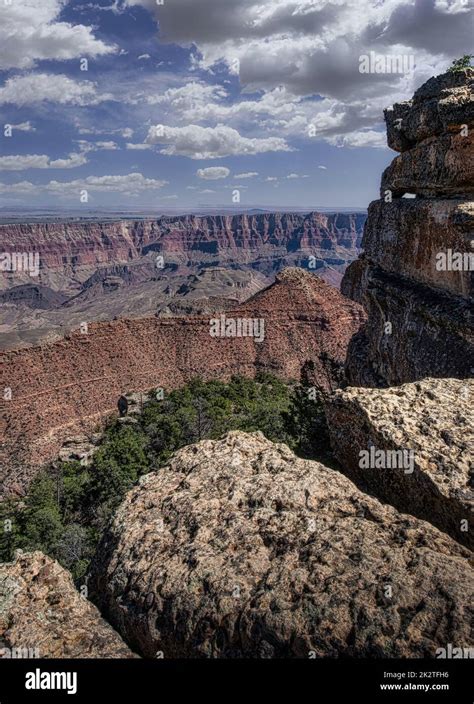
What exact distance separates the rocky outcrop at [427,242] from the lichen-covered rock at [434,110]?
3 cm

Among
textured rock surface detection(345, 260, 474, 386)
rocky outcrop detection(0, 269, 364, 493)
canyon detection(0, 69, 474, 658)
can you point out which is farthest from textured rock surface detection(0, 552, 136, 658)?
rocky outcrop detection(0, 269, 364, 493)

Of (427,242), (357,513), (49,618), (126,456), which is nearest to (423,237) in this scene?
(427,242)

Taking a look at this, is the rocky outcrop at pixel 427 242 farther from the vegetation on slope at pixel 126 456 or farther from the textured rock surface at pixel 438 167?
the vegetation on slope at pixel 126 456

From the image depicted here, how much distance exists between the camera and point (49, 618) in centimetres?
538

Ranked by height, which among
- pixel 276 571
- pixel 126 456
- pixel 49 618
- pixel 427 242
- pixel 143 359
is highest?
pixel 427 242

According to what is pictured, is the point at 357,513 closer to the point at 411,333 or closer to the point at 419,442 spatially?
the point at 419,442

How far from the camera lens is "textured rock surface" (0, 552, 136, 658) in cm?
503

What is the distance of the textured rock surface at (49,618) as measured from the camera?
5.03 meters

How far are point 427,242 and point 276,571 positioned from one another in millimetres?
10813

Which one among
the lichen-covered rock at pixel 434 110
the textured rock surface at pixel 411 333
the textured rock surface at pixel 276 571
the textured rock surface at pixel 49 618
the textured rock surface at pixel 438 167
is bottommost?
the textured rock surface at pixel 49 618

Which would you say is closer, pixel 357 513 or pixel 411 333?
pixel 357 513

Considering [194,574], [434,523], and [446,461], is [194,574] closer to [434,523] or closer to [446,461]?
[434,523]

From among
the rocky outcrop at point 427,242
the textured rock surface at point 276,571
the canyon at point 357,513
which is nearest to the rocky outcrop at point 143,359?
the rocky outcrop at point 427,242

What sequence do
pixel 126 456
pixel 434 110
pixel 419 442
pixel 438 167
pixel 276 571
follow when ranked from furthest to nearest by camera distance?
pixel 126 456, pixel 434 110, pixel 438 167, pixel 419 442, pixel 276 571
